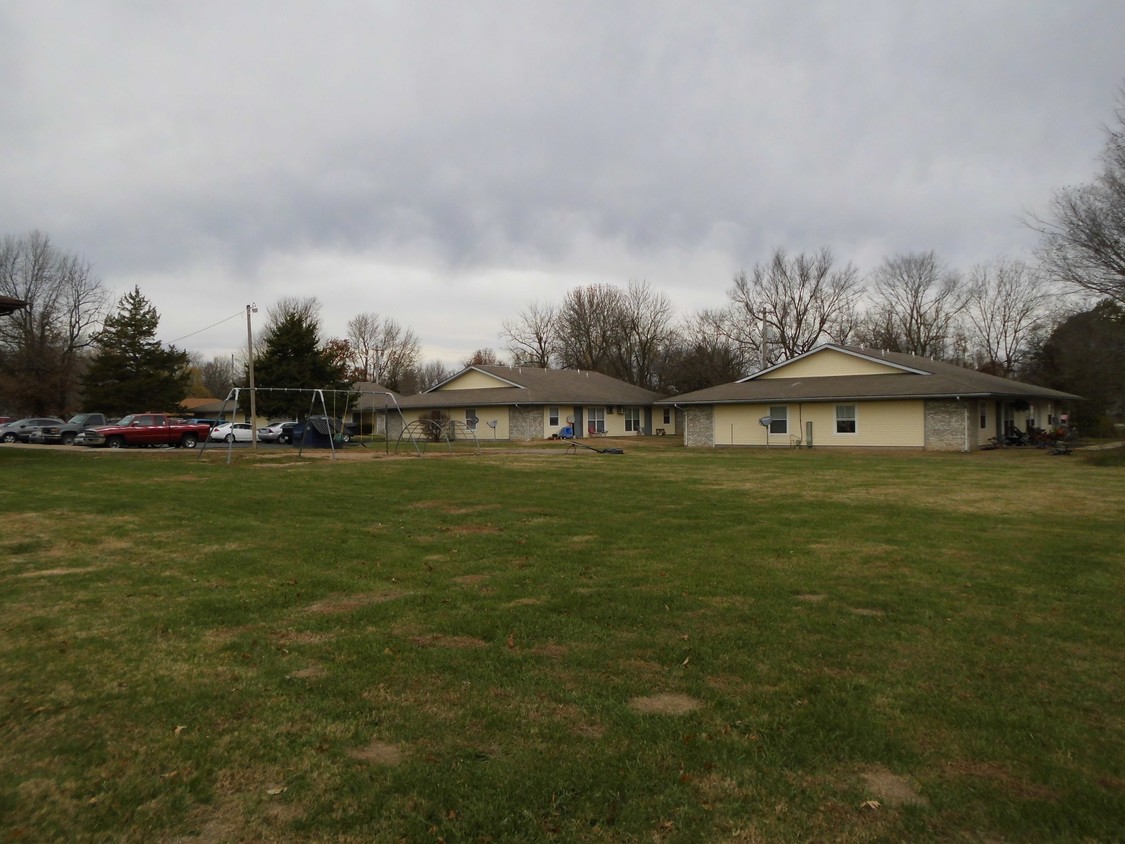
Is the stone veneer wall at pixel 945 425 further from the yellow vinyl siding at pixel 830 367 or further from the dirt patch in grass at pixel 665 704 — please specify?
the dirt patch in grass at pixel 665 704

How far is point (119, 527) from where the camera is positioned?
10.6 metres

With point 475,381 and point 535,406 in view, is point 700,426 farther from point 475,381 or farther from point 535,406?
point 475,381

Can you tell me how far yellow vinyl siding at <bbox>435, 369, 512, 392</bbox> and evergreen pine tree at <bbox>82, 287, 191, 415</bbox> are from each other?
19956mm

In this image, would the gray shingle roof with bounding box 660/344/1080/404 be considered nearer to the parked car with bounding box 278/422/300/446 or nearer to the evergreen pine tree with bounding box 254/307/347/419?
the parked car with bounding box 278/422/300/446

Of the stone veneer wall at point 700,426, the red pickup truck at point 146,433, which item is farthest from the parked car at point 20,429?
the stone veneer wall at point 700,426

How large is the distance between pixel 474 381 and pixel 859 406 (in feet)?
79.3

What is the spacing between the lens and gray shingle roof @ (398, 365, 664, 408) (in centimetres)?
4359

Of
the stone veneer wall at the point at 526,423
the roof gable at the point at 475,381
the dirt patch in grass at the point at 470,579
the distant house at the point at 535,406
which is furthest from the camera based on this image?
the roof gable at the point at 475,381

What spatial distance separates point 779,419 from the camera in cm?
3538

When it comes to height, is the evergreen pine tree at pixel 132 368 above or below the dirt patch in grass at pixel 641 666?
above

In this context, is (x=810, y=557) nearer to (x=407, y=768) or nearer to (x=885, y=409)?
(x=407, y=768)

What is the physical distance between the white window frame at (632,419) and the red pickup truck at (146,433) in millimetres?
24928

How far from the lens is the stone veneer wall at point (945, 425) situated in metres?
30.6

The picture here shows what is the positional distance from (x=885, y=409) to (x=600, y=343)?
35515mm
